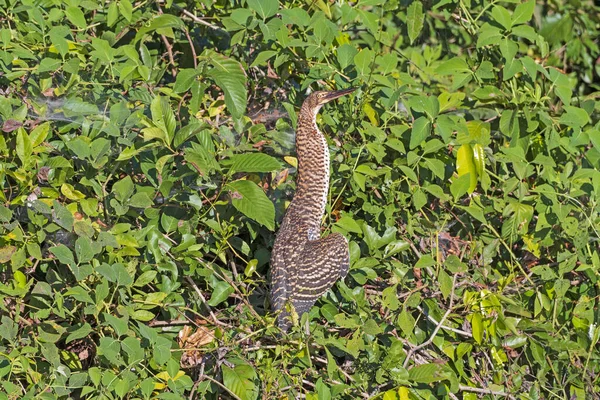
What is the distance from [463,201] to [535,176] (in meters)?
0.37

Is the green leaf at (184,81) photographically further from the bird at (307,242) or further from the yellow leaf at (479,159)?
the yellow leaf at (479,159)

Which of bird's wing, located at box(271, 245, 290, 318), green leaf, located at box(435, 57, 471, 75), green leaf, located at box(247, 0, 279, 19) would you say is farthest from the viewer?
green leaf, located at box(435, 57, 471, 75)

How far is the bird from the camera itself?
153 inches

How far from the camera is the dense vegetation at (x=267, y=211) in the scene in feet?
12.1

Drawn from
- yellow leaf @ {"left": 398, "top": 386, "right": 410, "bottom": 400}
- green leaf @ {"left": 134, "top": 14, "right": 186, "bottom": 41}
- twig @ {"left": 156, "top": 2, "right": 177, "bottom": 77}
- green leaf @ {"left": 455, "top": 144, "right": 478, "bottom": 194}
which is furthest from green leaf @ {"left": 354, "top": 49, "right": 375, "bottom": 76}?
yellow leaf @ {"left": 398, "top": 386, "right": 410, "bottom": 400}

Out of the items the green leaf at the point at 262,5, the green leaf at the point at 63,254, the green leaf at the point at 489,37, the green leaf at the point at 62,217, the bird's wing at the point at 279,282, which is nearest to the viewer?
the green leaf at the point at 63,254

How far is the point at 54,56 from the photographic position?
4.32m

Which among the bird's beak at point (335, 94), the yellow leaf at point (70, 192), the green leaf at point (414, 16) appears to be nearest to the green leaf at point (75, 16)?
the yellow leaf at point (70, 192)

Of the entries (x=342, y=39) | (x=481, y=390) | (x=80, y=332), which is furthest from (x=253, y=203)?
(x=342, y=39)

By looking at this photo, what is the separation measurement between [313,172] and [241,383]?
100cm

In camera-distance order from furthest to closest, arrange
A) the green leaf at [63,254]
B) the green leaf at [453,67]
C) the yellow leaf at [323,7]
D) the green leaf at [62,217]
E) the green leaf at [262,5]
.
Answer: the yellow leaf at [323,7] → the green leaf at [453,67] → the green leaf at [262,5] → the green leaf at [62,217] → the green leaf at [63,254]

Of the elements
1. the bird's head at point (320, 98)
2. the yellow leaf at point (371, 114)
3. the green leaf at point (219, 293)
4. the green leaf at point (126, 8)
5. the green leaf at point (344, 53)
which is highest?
the green leaf at point (126, 8)

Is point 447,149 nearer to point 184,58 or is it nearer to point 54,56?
point 184,58

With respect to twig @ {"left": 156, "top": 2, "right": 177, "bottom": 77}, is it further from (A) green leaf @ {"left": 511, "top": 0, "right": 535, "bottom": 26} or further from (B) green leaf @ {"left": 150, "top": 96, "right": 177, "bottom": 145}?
(A) green leaf @ {"left": 511, "top": 0, "right": 535, "bottom": 26}
